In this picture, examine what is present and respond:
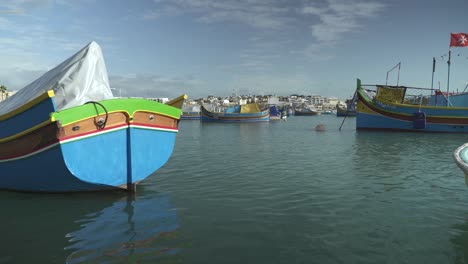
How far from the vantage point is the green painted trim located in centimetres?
685

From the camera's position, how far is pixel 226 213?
7.31 metres

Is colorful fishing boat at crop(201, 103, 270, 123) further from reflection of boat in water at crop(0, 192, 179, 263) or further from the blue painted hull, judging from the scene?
reflection of boat in water at crop(0, 192, 179, 263)

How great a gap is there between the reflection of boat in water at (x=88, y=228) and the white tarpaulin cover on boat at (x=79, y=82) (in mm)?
2539

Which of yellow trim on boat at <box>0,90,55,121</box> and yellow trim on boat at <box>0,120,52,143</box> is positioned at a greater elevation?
yellow trim on boat at <box>0,90,55,121</box>

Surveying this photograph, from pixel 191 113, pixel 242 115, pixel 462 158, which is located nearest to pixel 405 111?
pixel 462 158

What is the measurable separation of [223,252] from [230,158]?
11664 millimetres

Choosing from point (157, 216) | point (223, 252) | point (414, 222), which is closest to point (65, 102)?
point (157, 216)

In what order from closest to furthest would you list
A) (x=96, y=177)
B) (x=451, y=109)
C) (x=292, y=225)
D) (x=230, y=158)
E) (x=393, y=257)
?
(x=393, y=257) < (x=292, y=225) < (x=96, y=177) < (x=230, y=158) < (x=451, y=109)

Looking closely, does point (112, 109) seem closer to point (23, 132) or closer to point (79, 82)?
point (79, 82)

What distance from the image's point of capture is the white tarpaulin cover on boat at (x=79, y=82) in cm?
798

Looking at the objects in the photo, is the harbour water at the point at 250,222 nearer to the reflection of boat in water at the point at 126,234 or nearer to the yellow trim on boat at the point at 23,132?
the reflection of boat in water at the point at 126,234

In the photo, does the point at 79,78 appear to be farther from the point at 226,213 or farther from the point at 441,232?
the point at 441,232

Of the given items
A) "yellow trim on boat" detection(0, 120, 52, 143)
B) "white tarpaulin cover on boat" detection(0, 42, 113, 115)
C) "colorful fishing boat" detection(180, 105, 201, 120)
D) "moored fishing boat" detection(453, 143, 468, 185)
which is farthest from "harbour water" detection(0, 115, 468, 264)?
"colorful fishing boat" detection(180, 105, 201, 120)

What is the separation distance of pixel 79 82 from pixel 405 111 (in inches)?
1389
